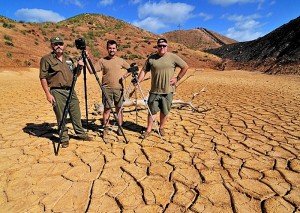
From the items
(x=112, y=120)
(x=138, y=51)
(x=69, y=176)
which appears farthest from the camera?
(x=138, y=51)

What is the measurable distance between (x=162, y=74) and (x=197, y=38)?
2958 inches

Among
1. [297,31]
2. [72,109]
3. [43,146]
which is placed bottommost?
[43,146]

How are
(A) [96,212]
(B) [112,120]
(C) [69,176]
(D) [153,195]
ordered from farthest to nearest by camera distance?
(B) [112,120] → (C) [69,176] → (D) [153,195] → (A) [96,212]

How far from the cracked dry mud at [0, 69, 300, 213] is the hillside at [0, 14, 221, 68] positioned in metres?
16.6

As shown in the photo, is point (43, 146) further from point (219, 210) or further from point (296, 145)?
point (296, 145)

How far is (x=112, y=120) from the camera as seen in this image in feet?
17.4

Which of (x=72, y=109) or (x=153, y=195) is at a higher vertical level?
(x=72, y=109)

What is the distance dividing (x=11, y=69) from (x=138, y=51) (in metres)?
18.4

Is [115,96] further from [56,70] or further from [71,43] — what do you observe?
[71,43]

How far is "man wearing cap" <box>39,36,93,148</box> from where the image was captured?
3.39 m

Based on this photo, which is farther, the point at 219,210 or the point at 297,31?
the point at 297,31

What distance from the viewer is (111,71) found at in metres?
3.87

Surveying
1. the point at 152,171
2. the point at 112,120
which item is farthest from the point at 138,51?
the point at 152,171

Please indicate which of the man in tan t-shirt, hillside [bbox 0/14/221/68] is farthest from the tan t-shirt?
hillside [bbox 0/14/221/68]
